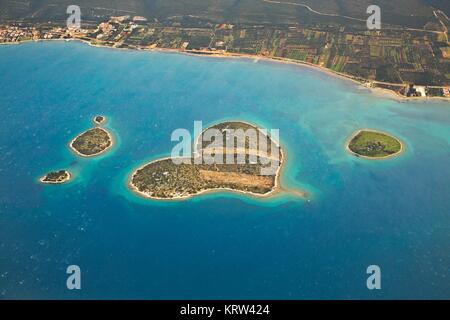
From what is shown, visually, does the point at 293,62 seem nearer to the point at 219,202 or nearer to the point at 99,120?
the point at 99,120

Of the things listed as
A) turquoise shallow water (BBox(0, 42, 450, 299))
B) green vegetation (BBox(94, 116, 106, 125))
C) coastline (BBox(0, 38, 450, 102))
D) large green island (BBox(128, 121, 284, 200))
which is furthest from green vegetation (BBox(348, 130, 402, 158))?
green vegetation (BBox(94, 116, 106, 125))

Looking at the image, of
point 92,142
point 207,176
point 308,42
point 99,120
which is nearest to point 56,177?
point 92,142

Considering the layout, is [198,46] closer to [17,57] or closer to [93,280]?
[17,57]

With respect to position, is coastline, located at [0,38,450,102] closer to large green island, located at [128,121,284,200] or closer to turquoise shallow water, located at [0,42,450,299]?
turquoise shallow water, located at [0,42,450,299]

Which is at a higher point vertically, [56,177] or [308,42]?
[308,42]

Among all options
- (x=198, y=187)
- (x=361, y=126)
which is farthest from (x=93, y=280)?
(x=361, y=126)

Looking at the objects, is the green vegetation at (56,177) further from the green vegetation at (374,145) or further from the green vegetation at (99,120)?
the green vegetation at (374,145)

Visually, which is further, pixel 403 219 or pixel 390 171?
pixel 390 171
